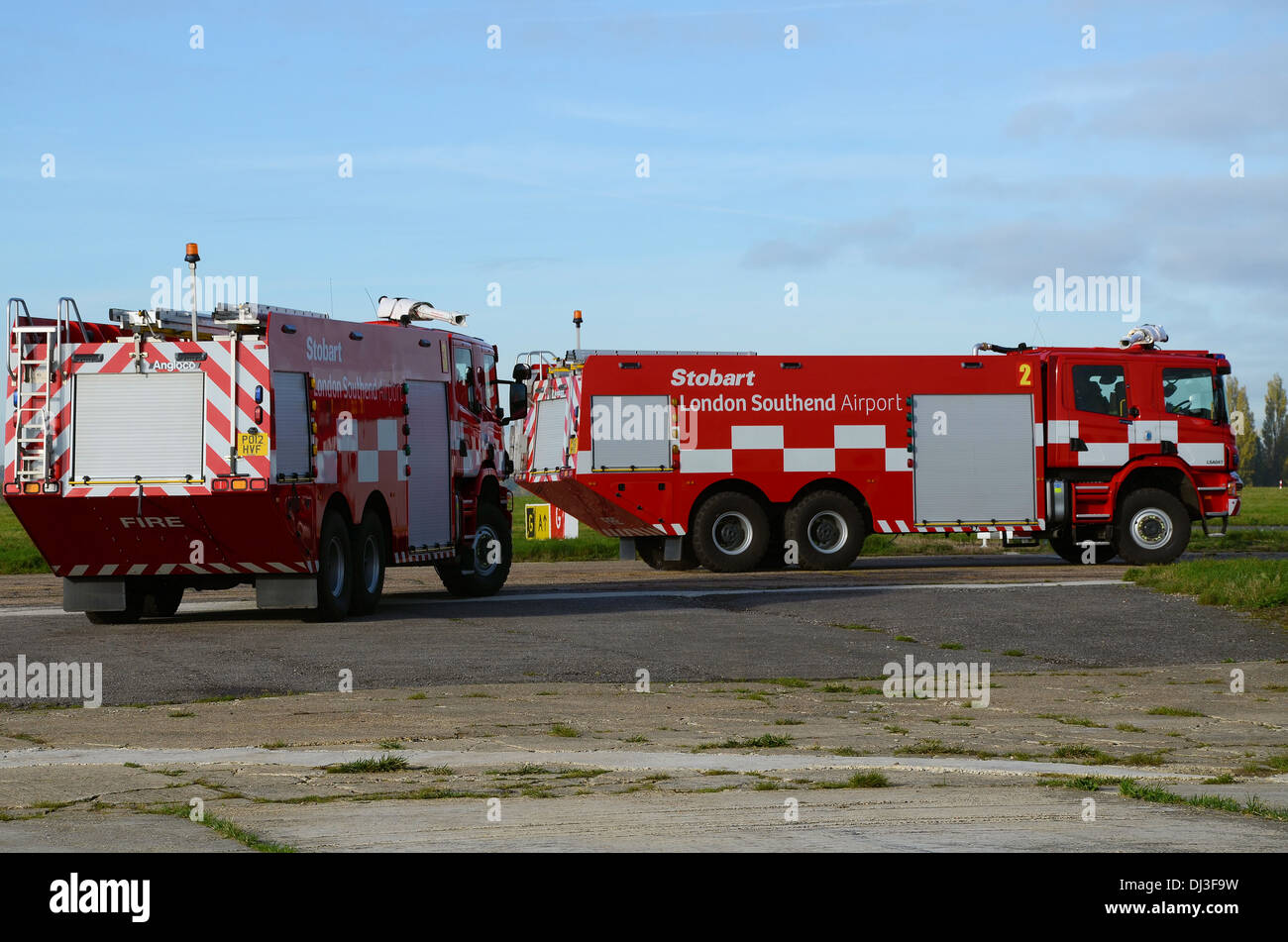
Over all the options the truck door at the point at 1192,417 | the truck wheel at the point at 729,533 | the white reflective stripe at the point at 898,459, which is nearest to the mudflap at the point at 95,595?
the truck wheel at the point at 729,533

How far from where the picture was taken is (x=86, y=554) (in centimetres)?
1628

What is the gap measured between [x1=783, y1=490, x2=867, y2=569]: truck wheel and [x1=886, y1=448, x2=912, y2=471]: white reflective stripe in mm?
831

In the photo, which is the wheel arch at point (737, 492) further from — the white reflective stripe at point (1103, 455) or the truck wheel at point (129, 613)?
the truck wheel at point (129, 613)

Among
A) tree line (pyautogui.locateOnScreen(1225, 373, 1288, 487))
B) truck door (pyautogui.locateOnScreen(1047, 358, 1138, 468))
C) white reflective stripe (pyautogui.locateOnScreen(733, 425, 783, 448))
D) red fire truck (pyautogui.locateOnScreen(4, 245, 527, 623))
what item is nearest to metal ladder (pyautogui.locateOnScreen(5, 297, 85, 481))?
red fire truck (pyautogui.locateOnScreen(4, 245, 527, 623))

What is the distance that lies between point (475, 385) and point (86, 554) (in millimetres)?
6301

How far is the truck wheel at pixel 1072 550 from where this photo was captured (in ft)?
84.7

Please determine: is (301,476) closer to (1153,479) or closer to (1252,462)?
(1153,479)

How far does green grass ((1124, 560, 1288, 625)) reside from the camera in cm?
1750

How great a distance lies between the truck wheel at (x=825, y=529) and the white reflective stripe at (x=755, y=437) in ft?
3.21

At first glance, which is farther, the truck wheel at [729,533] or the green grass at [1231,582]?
the truck wheel at [729,533]

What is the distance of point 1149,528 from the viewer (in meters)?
25.0

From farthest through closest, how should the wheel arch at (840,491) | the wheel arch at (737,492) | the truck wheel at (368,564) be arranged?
the wheel arch at (840,491) < the wheel arch at (737,492) < the truck wheel at (368,564)

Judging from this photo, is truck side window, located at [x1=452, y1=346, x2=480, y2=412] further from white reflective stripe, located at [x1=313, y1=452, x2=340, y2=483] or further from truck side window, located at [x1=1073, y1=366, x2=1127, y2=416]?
truck side window, located at [x1=1073, y1=366, x2=1127, y2=416]
